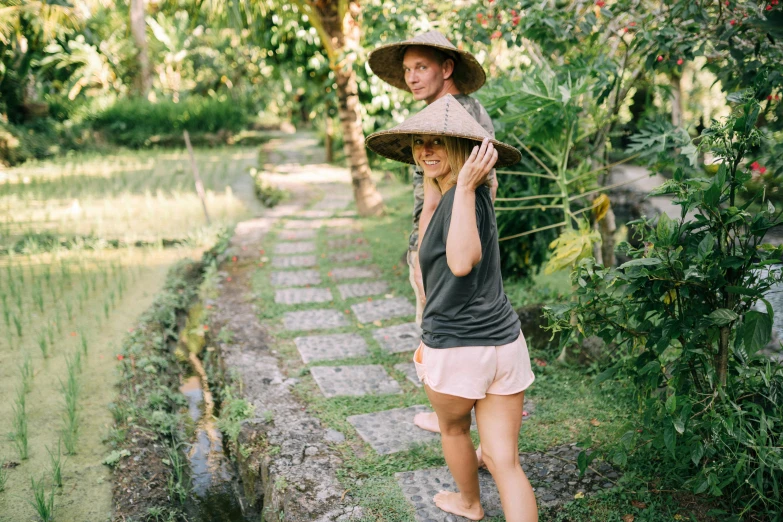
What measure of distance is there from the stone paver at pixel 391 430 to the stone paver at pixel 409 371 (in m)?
0.32

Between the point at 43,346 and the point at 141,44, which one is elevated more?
the point at 141,44

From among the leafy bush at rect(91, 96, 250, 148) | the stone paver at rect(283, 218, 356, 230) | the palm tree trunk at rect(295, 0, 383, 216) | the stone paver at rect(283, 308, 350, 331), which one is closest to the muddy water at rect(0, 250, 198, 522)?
the stone paver at rect(283, 308, 350, 331)

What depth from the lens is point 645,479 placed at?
244cm

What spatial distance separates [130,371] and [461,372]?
2.45 m

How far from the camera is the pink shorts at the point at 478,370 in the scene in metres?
2.00

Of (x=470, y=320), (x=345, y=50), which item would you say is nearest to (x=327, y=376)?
(x=470, y=320)

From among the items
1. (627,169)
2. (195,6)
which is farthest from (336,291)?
(627,169)

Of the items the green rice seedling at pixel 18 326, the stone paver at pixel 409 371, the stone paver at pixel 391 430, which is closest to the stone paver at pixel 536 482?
the stone paver at pixel 391 430

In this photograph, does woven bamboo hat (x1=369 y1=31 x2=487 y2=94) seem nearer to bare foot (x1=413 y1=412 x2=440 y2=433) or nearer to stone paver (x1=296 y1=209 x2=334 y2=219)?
bare foot (x1=413 y1=412 x2=440 y2=433)

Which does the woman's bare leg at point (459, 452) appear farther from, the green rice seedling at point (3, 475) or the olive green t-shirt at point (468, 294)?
the green rice seedling at point (3, 475)

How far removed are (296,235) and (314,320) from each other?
2.60 metres

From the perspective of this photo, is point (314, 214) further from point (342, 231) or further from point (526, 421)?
point (526, 421)

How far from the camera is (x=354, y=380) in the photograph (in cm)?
362

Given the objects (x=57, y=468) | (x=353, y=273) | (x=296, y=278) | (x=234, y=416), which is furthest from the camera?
(x=353, y=273)
